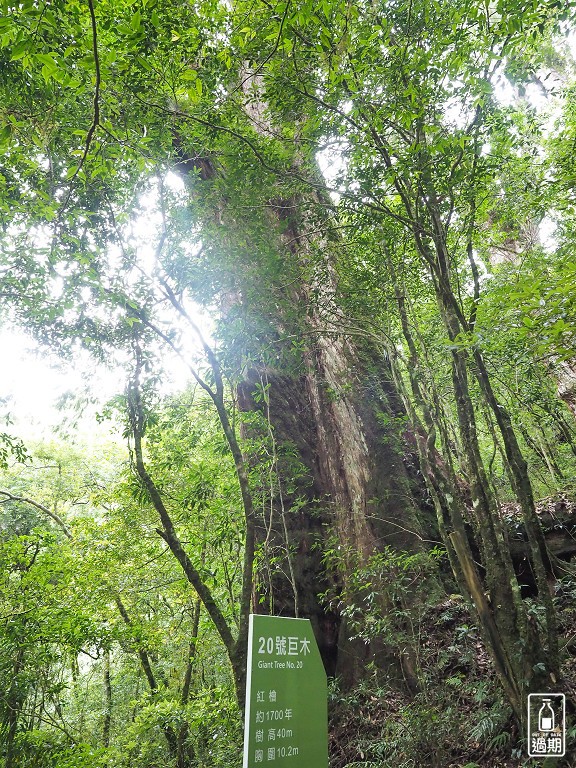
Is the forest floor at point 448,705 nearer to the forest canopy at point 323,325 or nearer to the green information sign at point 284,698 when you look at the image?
the forest canopy at point 323,325

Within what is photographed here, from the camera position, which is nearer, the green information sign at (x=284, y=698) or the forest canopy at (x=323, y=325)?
the green information sign at (x=284, y=698)

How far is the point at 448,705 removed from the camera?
434 cm

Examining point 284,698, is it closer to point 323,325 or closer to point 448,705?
point 448,705

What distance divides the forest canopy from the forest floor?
3 centimetres

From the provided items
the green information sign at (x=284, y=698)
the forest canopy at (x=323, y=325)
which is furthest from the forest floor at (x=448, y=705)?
the green information sign at (x=284, y=698)

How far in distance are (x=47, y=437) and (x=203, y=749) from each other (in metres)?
9.67

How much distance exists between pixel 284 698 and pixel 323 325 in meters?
3.85

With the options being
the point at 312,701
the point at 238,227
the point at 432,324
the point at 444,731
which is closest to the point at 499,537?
the point at 444,731

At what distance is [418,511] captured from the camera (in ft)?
20.4

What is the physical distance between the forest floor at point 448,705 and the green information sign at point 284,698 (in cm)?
202

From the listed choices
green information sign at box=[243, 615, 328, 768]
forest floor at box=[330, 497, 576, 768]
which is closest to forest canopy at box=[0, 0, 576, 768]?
forest floor at box=[330, 497, 576, 768]

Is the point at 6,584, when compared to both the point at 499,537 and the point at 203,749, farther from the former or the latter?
the point at 499,537

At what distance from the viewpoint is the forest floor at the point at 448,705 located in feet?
12.2

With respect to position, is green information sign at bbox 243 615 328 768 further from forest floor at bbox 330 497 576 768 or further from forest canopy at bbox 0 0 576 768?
forest floor at bbox 330 497 576 768
